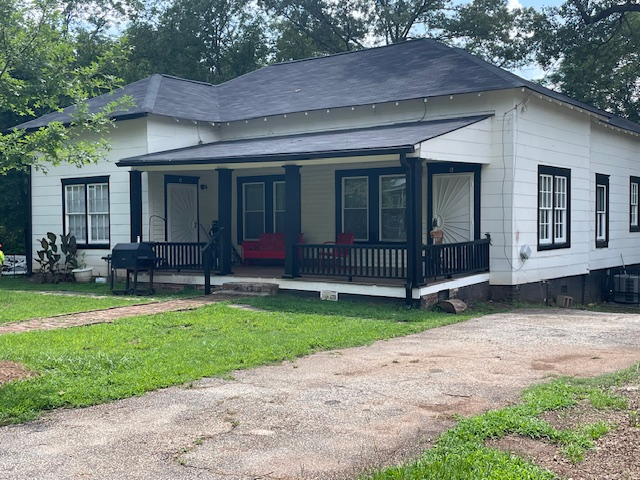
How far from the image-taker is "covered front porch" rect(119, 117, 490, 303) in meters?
13.0

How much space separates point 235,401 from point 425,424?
1.83 metres

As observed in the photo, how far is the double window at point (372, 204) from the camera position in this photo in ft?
53.7

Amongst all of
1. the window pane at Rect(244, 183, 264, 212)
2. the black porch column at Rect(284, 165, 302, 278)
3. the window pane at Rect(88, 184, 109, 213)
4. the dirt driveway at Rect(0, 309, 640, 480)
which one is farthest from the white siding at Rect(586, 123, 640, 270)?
the window pane at Rect(88, 184, 109, 213)

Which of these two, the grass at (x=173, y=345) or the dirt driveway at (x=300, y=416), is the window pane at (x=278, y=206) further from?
the dirt driveway at (x=300, y=416)

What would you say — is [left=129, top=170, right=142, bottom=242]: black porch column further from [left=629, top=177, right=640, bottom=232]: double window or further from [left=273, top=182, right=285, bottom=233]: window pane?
[left=629, top=177, right=640, bottom=232]: double window

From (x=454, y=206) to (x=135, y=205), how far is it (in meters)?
7.53

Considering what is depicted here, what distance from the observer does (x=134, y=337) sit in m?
9.70

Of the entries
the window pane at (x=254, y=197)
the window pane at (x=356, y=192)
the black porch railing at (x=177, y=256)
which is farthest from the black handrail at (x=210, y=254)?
the window pane at (x=254, y=197)

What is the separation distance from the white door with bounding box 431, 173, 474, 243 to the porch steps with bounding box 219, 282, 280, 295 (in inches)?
153

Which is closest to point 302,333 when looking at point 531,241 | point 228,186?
point 228,186

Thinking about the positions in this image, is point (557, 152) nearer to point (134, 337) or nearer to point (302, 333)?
point (302, 333)

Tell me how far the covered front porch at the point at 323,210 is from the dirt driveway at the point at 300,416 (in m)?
4.10

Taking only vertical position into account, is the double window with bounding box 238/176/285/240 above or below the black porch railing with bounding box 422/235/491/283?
above

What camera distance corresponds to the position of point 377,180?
16.6m
